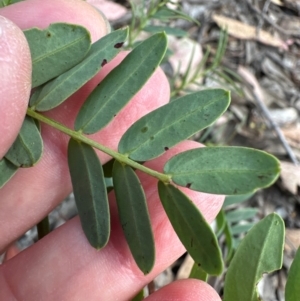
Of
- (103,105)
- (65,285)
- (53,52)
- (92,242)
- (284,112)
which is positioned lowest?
(284,112)

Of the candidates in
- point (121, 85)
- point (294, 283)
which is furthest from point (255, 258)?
point (121, 85)

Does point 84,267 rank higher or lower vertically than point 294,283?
lower

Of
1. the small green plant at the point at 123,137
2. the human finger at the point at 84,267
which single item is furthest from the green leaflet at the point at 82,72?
the human finger at the point at 84,267

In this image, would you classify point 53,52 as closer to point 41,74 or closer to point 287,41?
point 41,74

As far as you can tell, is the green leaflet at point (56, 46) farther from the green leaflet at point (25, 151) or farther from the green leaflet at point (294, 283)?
the green leaflet at point (294, 283)

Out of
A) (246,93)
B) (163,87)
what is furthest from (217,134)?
(163,87)

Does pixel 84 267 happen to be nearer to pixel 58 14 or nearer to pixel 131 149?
pixel 131 149

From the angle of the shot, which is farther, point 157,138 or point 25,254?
point 25,254
